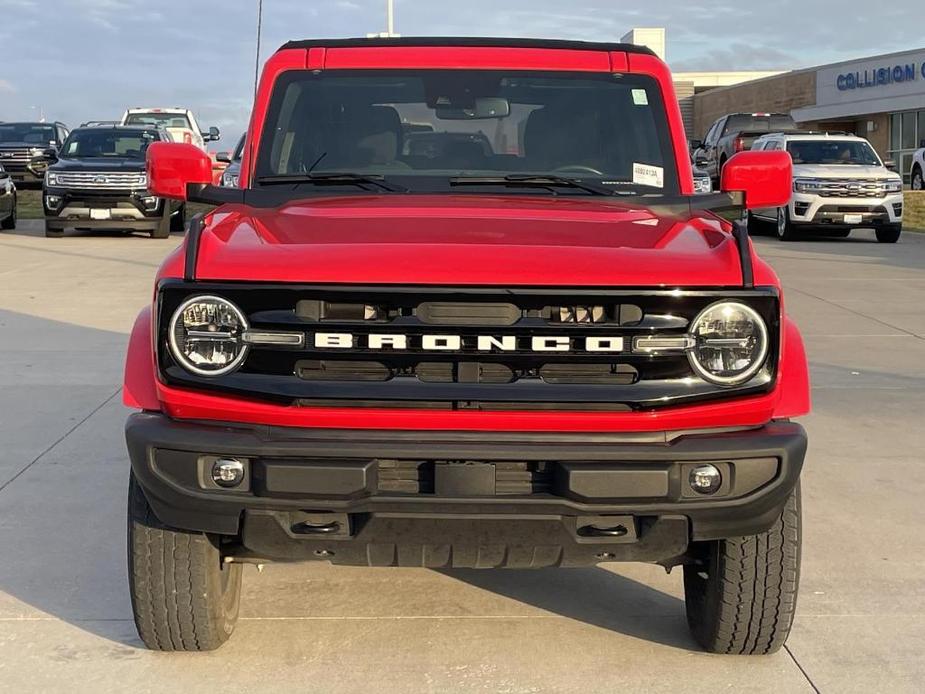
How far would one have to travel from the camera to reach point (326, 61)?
486 centimetres

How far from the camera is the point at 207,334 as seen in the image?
3.36m

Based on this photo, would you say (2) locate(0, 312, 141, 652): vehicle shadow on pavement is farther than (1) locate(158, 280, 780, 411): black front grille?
Yes

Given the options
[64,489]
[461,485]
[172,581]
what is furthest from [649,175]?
[64,489]

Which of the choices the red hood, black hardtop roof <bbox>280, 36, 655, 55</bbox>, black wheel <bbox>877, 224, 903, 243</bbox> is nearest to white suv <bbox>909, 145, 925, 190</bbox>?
black wheel <bbox>877, 224, 903, 243</bbox>

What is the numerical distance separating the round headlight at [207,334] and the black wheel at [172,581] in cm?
52

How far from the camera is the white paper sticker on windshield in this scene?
4.57 m

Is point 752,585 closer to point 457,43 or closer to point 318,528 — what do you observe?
point 318,528

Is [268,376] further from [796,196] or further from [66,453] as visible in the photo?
[796,196]

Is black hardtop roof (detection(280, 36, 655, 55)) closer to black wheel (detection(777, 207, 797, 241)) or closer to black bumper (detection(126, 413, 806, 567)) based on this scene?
black bumper (detection(126, 413, 806, 567))

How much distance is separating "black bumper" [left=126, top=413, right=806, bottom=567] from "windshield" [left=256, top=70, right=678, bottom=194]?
147 cm

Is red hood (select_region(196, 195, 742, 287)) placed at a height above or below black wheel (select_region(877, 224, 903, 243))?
below

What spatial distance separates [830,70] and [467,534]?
152 ft

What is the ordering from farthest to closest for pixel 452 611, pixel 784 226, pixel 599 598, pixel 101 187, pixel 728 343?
1. pixel 784 226
2. pixel 101 187
3. pixel 599 598
4. pixel 452 611
5. pixel 728 343

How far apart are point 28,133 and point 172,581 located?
28059 millimetres
